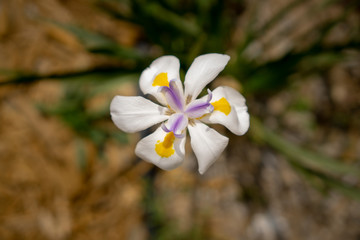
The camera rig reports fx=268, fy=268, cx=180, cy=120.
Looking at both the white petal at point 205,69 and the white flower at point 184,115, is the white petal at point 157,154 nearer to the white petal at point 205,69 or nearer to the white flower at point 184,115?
the white flower at point 184,115

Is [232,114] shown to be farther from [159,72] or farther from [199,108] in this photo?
[159,72]

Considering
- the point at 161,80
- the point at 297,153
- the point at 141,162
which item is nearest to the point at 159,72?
the point at 161,80

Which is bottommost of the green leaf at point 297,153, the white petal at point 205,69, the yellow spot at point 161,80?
the green leaf at point 297,153

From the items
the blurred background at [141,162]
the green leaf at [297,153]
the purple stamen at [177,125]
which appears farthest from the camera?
the blurred background at [141,162]

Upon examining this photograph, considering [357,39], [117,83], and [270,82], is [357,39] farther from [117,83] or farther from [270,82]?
[117,83]

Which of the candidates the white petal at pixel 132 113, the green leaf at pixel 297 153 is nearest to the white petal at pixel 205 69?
the white petal at pixel 132 113

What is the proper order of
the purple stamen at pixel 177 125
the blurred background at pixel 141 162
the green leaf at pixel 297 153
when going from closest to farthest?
the purple stamen at pixel 177 125 → the green leaf at pixel 297 153 → the blurred background at pixel 141 162

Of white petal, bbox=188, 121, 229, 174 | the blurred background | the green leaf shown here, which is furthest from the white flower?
the blurred background
